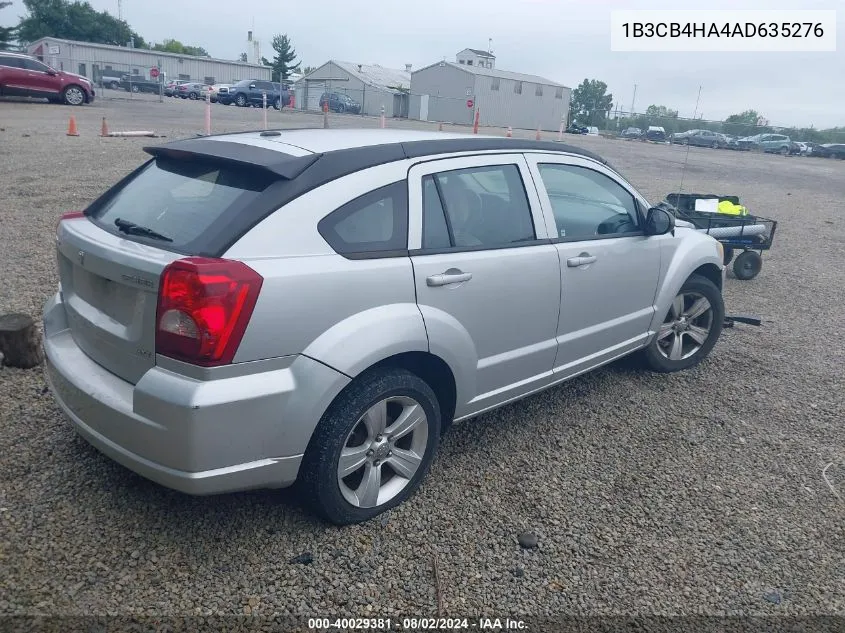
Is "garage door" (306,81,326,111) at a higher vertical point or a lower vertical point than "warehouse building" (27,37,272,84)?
lower

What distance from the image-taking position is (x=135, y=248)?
279cm

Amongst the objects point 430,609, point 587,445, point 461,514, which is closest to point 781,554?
point 587,445

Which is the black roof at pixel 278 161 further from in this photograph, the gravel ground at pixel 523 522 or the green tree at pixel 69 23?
the green tree at pixel 69 23

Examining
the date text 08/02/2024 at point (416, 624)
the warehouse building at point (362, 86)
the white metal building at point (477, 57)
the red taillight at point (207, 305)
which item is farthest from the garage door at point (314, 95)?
the date text 08/02/2024 at point (416, 624)

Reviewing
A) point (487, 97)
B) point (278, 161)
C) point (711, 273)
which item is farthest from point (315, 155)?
point (487, 97)

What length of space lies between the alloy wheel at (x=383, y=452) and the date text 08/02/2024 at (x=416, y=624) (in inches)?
22.4

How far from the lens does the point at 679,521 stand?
3.38 m

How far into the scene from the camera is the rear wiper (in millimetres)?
2840

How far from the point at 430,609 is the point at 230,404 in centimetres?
112

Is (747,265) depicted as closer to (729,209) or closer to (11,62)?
(729,209)

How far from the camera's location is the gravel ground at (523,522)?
108 inches

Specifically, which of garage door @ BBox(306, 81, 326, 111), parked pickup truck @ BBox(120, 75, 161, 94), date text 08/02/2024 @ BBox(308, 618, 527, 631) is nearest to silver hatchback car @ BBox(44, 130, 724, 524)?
date text 08/02/2024 @ BBox(308, 618, 527, 631)

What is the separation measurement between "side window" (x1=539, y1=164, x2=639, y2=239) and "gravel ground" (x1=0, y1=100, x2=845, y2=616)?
118cm

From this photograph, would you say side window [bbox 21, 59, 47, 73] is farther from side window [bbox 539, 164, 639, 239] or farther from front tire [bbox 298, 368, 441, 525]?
front tire [bbox 298, 368, 441, 525]
